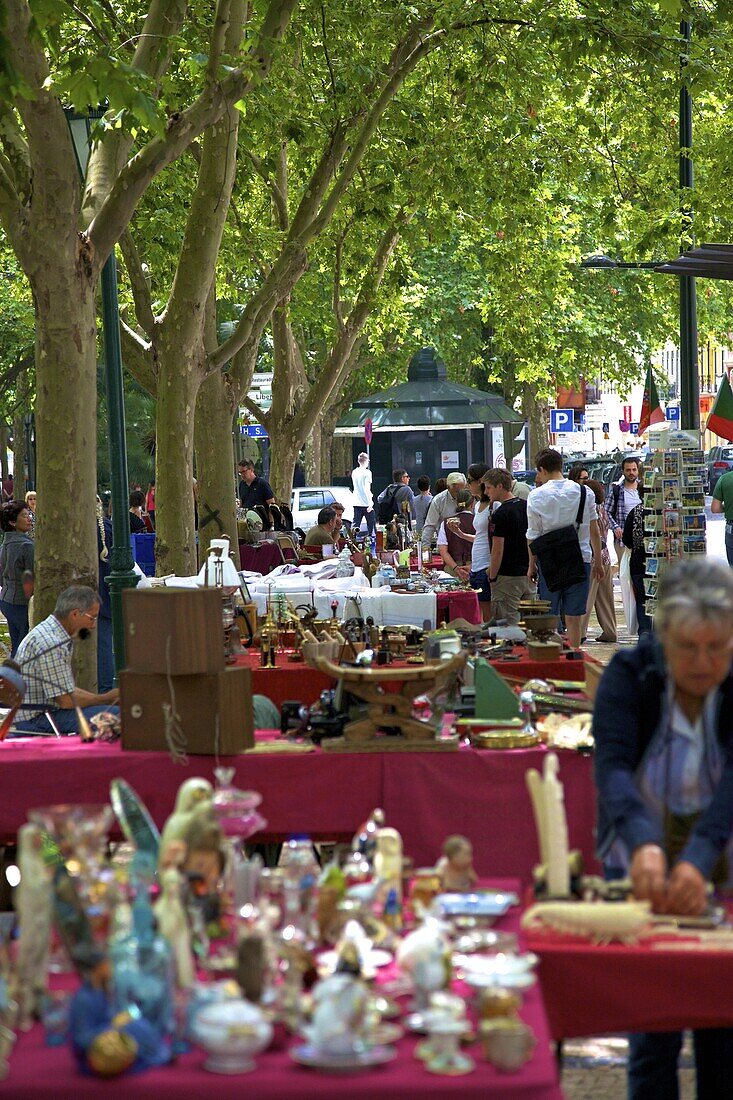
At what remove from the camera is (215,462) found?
1856 cm

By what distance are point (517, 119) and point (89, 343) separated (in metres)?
10.9

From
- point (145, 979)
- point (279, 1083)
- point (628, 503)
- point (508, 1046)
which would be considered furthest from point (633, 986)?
point (628, 503)

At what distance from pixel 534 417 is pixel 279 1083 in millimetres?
45799

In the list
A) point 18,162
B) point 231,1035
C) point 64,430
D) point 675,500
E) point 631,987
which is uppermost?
point 18,162

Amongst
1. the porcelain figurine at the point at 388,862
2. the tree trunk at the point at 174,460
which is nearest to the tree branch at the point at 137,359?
the tree trunk at the point at 174,460

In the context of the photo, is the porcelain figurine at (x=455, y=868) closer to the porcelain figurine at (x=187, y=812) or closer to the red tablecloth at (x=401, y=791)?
the porcelain figurine at (x=187, y=812)

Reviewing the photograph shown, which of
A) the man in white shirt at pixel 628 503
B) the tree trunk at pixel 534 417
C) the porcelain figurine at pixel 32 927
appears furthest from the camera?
the tree trunk at pixel 534 417

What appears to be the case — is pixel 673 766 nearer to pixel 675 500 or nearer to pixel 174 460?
pixel 675 500

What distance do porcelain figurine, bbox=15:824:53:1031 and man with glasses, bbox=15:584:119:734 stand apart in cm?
432

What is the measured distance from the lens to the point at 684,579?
3947mm

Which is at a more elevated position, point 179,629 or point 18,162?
point 18,162

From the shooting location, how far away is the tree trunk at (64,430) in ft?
31.8

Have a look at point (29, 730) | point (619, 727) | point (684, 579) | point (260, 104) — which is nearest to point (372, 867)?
point (619, 727)

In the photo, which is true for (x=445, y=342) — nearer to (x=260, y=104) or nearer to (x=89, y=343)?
(x=260, y=104)
